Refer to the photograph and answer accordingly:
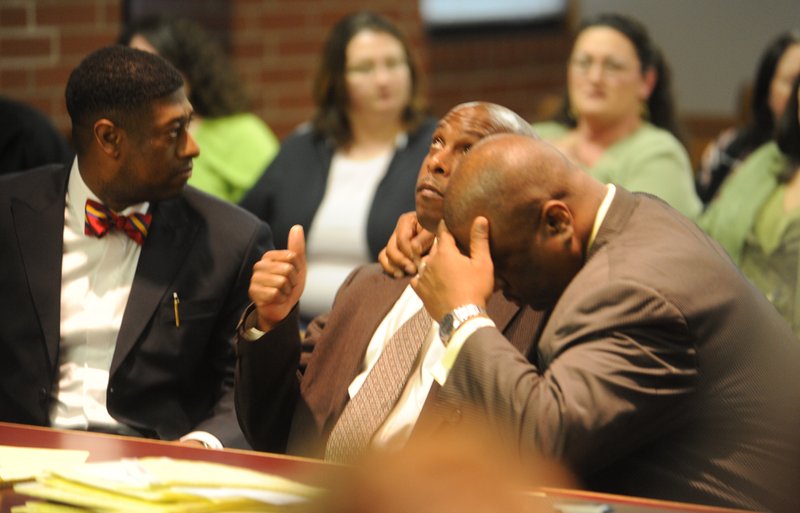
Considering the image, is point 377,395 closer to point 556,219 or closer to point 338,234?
point 556,219

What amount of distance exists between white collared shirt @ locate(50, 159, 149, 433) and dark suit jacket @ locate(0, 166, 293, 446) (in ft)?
0.11

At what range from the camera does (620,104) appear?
3.62 m

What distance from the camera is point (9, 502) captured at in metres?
1.44

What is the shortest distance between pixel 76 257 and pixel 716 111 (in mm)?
5163

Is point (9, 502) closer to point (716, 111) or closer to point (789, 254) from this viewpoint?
point (789, 254)

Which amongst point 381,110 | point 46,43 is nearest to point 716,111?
point 381,110

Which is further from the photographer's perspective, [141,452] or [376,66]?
[376,66]

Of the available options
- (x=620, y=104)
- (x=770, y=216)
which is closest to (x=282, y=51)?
(x=620, y=104)

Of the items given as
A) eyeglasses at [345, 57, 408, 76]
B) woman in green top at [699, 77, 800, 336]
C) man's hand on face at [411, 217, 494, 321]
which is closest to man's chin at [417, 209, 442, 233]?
man's hand on face at [411, 217, 494, 321]

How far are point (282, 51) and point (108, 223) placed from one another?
278cm

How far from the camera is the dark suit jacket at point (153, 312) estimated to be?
223 cm

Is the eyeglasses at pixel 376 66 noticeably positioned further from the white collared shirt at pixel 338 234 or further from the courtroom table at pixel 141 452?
the courtroom table at pixel 141 452

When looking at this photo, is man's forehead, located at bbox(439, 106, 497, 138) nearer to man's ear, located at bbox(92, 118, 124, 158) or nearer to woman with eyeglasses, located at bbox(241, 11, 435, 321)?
man's ear, located at bbox(92, 118, 124, 158)

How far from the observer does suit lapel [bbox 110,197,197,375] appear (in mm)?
2234
